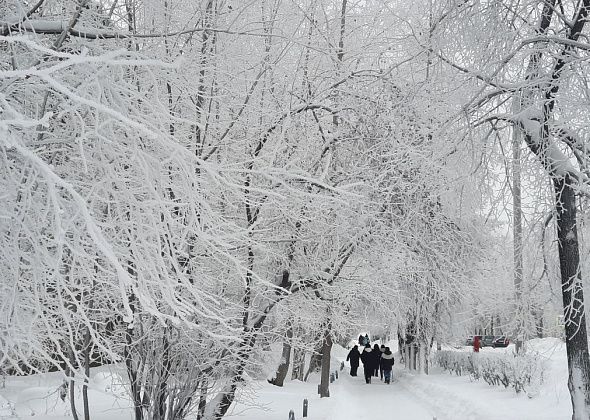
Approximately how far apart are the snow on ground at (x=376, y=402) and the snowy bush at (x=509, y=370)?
0.73 ft

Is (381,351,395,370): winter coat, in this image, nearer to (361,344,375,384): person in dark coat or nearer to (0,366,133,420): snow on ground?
(361,344,375,384): person in dark coat

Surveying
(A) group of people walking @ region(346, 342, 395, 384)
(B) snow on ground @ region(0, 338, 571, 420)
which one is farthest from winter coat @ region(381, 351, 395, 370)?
(B) snow on ground @ region(0, 338, 571, 420)

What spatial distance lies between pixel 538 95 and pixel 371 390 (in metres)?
18.5

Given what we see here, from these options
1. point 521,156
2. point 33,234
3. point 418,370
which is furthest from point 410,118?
point 418,370

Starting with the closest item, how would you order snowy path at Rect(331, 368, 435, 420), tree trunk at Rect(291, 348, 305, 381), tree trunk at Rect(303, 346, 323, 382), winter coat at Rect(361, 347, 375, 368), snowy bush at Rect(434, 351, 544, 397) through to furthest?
snowy bush at Rect(434, 351, 544, 397)
snowy path at Rect(331, 368, 435, 420)
tree trunk at Rect(291, 348, 305, 381)
winter coat at Rect(361, 347, 375, 368)
tree trunk at Rect(303, 346, 323, 382)

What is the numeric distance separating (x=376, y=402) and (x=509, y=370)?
163 inches

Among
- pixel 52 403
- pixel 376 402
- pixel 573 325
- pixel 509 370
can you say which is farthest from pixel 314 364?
pixel 573 325

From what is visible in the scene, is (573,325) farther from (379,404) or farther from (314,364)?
(314,364)

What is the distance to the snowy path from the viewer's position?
53.0ft

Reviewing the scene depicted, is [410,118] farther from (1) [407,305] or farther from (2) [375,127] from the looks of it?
(1) [407,305]

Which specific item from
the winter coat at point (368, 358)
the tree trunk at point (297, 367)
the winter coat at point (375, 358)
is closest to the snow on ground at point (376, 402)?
the tree trunk at point (297, 367)

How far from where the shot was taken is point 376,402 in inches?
779

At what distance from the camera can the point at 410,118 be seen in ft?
30.3

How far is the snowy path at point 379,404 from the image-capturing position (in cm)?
1614
